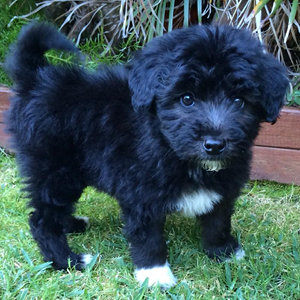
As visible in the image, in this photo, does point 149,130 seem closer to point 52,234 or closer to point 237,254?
point 52,234

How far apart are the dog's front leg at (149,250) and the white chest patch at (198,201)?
15 cm

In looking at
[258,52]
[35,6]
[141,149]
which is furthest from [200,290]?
[35,6]

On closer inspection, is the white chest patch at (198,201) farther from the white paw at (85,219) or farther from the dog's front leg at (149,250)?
the white paw at (85,219)

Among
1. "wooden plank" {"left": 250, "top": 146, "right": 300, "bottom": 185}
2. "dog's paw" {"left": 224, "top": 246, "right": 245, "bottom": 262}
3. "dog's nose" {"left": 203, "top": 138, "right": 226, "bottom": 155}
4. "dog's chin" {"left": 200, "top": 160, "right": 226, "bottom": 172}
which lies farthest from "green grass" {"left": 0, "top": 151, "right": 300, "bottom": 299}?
"dog's nose" {"left": 203, "top": 138, "right": 226, "bottom": 155}

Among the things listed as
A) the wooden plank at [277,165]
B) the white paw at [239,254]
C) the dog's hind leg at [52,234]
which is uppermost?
the dog's hind leg at [52,234]

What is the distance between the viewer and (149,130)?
2355 mm

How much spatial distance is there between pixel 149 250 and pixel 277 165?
1888 mm

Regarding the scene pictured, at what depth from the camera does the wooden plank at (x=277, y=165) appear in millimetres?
3875

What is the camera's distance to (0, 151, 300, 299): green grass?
248 cm

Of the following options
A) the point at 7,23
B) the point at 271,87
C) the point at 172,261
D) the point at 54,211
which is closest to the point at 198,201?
the point at 172,261

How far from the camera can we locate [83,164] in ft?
8.63

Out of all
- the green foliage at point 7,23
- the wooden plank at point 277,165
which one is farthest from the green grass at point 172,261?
the green foliage at point 7,23

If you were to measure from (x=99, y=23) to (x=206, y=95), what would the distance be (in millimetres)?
3082

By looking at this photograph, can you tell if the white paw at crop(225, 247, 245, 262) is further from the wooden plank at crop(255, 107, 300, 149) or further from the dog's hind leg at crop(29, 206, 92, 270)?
the wooden plank at crop(255, 107, 300, 149)
